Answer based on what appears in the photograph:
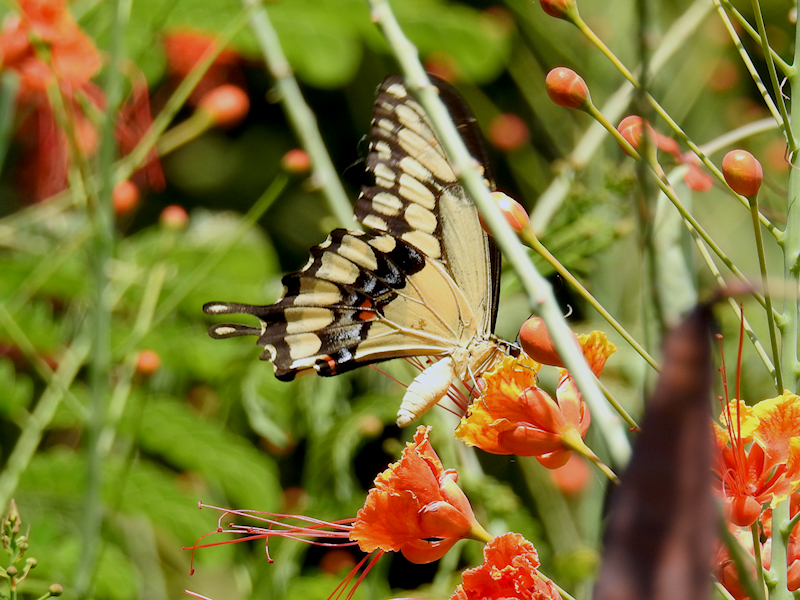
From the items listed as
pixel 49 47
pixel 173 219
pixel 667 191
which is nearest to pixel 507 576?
pixel 667 191

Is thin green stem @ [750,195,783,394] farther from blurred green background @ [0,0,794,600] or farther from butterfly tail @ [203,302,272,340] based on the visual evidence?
butterfly tail @ [203,302,272,340]

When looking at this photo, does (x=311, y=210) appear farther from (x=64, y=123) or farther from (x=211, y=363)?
(x=64, y=123)

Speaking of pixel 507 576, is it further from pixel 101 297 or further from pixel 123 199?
pixel 123 199

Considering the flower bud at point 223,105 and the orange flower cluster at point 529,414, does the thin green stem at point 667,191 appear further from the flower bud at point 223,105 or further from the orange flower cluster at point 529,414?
A: the flower bud at point 223,105

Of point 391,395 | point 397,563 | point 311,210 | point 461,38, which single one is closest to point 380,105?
point 391,395

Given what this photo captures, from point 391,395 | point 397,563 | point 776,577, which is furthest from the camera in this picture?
point 397,563

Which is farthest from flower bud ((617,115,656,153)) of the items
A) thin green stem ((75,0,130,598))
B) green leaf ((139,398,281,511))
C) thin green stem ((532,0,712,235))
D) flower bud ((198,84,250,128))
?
flower bud ((198,84,250,128))
